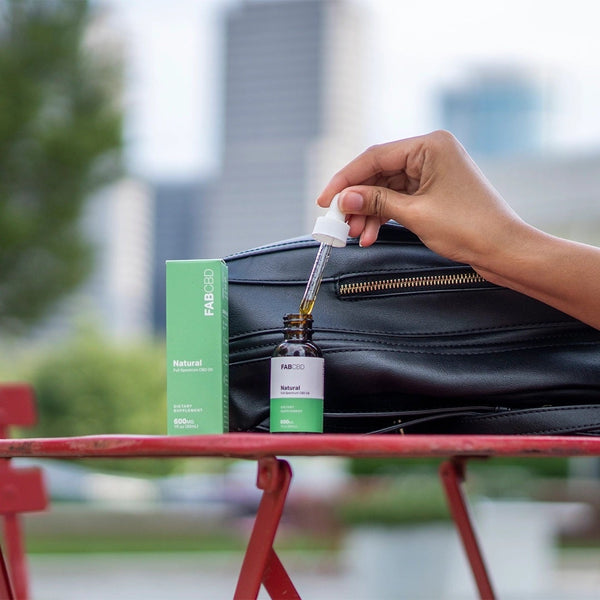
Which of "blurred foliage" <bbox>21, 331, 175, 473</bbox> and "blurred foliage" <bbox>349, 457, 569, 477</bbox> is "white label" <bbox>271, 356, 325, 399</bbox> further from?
"blurred foliage" <bbox>21, 331, 175, 473</bbox>

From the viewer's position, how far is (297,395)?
1233 millimetres

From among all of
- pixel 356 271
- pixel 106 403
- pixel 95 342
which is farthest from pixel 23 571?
pixel 95 342

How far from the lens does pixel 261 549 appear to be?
1.13m

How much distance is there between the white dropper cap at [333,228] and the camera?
1309 mm

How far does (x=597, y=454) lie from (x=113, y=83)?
9100 mm

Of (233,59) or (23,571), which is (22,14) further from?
(233,59)

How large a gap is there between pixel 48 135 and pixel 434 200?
334 inches

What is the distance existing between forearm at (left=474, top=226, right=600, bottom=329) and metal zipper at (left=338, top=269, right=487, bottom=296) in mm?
102

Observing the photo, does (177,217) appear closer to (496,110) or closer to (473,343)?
(496,110)

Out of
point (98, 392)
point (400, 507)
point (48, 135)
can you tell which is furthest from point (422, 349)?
point (98, 392)

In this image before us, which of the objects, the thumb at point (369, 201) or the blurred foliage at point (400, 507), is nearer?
the thumb at point (369, 201)

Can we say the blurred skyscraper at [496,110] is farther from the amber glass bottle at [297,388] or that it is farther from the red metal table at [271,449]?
the red metal table at [271,449]

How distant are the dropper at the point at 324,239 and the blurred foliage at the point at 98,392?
17.4 metres

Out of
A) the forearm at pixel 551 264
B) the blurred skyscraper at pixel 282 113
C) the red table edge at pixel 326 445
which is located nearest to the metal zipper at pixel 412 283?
the forearm at pixel 551 264
